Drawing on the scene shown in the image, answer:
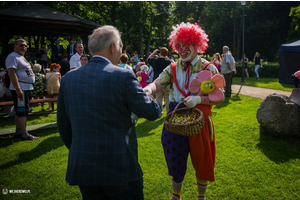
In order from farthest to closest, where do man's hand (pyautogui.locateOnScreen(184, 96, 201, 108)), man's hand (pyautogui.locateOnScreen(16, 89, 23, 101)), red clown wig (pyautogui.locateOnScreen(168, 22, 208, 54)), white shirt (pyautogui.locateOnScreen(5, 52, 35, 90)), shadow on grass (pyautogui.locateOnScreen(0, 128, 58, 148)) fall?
shadow on grass (pyautogui.locateOnScreen(0, 128, 58, 148)), man's hand (pyautogui.locateOnScreen(16, 89, 23, 101)), white shirt (pyautogui.locateOnScreen(5, 52, 35, 90)), red clown wig (pyautogui.locateOnScreen(168, 22, 208, 54)), man's hand (pyautogui.locateOnScreen(184, 96, 201, 108))

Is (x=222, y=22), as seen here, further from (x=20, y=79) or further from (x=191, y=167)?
(x=191, y=167)

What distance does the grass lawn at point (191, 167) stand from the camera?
3064mm

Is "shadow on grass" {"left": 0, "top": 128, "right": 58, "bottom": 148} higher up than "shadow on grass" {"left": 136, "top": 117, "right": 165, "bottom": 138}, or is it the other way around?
"shadow on grass" {"left": 136, "top": 117, "right": 165, "bottom": 138}

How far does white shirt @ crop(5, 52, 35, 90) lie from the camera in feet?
14.9

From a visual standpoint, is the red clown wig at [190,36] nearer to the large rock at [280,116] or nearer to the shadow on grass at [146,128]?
the large rock at [280,116]

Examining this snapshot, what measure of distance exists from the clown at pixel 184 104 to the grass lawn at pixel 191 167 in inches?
27.4

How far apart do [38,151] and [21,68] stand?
6.05 ft

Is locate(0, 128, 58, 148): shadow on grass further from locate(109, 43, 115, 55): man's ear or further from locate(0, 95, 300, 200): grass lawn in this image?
locate(109, 43, 115, 55): man's ear

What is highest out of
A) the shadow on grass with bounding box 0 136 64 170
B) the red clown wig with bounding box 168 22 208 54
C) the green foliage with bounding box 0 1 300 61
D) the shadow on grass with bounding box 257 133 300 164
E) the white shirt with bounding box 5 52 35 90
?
the green foliage with bounding box 0 1 300 61

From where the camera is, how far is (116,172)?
164cm

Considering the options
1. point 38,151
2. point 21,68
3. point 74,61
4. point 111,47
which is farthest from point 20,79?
point 111,47

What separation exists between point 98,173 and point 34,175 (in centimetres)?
260

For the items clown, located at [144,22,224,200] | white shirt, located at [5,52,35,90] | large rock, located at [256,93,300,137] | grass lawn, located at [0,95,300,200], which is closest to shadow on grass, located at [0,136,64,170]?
grass lawn, located at [0,95,300,200]

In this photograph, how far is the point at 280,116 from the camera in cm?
434
